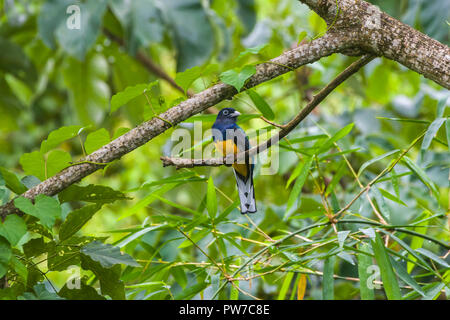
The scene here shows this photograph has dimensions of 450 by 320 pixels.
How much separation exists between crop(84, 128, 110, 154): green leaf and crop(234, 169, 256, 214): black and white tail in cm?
43

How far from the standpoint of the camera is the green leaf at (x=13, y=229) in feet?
3.47

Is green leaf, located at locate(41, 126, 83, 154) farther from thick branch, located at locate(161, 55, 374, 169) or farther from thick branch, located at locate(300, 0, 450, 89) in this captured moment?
thick branch, located at locate(300, 0, 450, 89)

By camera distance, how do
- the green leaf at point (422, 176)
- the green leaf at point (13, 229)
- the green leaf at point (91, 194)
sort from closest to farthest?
the green leaf at point (13, 229) → the green leaf at point (91, 194) → the green leaf at point (422, 176)

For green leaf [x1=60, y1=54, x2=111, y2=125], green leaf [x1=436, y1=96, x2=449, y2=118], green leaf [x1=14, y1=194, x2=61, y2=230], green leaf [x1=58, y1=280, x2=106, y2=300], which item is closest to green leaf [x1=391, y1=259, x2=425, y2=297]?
green leaf [x1=436, y1=96, x2=449, y2=118]

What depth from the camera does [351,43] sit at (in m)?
1.30

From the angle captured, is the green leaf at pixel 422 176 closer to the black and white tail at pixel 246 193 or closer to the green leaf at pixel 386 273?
the green leaf at pixel 386 273

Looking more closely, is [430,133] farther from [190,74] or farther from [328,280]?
[190,74]

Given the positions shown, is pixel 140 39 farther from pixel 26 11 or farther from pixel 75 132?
pixel 75 132

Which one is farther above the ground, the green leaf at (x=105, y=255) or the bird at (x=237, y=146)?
the bird at (x=237, y=146)

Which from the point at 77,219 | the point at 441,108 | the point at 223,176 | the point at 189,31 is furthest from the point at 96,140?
the point at 223,176

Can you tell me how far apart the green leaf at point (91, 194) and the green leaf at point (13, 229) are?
181 millimetres

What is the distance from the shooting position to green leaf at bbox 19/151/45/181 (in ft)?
4.09

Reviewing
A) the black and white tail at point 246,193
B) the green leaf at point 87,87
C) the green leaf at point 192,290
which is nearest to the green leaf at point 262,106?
the black and white tail at point 246,193

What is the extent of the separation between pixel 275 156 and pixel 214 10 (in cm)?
169
